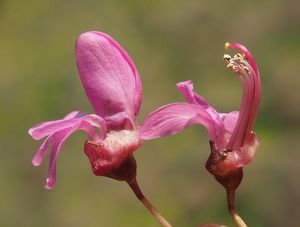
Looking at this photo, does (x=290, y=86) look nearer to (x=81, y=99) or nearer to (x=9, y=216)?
(x=81, y=99)

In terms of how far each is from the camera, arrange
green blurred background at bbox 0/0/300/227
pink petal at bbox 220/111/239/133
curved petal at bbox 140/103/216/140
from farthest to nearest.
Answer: green blurred background at bbox 0/0/300/227 < pink petal at bbox 220/111/239/133 < curved petal at bbox 140/103/216/140

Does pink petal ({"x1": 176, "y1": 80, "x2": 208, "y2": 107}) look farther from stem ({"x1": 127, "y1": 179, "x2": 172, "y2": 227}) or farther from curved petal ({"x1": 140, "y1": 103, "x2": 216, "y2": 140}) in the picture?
stem ({"x1": 127, "y1": 179, "x2": 172, "y2": 227})

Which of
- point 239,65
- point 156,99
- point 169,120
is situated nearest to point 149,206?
point 169,120

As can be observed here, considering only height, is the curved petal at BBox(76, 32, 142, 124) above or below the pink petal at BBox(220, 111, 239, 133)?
above

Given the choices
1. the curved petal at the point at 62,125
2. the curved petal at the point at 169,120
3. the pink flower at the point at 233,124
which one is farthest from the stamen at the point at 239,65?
the curved petal at the point at 62,125

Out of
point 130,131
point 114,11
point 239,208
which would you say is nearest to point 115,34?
point 114,11

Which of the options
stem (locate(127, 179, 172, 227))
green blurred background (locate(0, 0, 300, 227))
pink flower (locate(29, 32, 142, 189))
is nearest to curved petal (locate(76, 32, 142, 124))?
pink flower (locate(29, 32, 142, 189))

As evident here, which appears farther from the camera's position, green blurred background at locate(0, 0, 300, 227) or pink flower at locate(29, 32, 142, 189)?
green blurred background at locate(0, 0, 300, 227)

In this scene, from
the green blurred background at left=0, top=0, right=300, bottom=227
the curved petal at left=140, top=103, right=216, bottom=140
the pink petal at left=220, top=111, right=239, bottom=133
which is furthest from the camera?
the green blurred background at left=0, top=0, right=300, bottom=227
